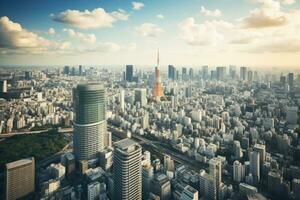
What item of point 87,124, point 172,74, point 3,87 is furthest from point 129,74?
point 87,124

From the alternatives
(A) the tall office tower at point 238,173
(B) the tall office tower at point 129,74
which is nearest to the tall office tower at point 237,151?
(A) the tall office tower at point 238,173

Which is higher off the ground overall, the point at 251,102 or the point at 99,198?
the point at 251,102

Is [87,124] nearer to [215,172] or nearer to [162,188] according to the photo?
[162,188]

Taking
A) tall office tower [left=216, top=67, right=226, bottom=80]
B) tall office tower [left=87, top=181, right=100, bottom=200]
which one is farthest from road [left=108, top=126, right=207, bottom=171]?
tall office tower [left=216, top=67, right=226, bottom=80]

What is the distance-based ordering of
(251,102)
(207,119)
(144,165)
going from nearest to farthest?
(144,165)
(207,119)
(251,102)

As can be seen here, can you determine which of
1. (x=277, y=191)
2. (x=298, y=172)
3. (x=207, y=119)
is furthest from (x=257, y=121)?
(x=277, y=191)

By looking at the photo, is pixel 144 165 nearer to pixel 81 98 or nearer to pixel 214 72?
pixel 81 98

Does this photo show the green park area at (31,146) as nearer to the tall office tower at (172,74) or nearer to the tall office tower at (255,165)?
the tall office tower at (255,165)
